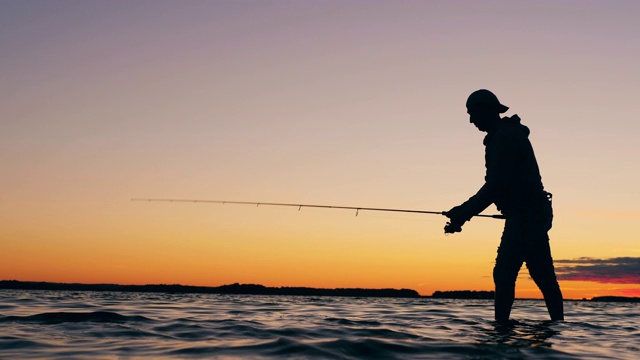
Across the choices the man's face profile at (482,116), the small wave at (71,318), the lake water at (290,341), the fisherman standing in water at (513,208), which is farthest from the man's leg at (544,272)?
the small wave at (71,318)

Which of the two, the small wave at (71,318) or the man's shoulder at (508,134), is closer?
the man's shoulder at (508,134)

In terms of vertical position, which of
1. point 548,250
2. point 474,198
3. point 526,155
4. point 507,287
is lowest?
point 507,287

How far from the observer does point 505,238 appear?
8.88m

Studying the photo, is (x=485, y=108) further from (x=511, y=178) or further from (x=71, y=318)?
(x=71, y=318)

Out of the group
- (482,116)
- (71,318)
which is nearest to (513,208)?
(482,116)

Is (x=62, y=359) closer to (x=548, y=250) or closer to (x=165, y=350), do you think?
(x=165, y=350)

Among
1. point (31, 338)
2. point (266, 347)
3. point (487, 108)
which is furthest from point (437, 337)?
point (31, 338)

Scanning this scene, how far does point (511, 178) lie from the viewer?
8.70 meters

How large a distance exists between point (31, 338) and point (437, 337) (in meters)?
4.76

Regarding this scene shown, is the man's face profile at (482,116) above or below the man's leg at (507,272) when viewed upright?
above

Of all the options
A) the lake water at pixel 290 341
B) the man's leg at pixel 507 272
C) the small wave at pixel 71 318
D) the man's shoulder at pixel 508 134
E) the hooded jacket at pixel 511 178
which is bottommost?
the lake water at pixel 290 341

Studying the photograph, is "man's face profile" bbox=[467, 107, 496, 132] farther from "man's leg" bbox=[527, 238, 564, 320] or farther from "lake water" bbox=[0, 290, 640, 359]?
"lake water" bbox=[0, 290, 640, 359]

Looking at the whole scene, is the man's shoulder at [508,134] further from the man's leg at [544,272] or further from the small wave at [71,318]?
the small wave at [71,318]

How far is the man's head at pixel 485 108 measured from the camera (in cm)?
913
